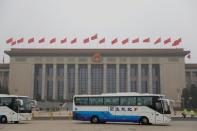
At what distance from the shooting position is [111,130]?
58.7ft

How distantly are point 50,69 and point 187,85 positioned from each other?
32.2 meters

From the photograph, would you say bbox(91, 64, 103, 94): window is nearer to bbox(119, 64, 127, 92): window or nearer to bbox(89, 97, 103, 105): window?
bbox(119, 64, 127, 92): window

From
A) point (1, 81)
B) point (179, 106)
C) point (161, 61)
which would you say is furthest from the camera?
point (1, 81)

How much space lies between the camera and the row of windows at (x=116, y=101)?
23.7m

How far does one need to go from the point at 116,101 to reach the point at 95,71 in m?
55.4

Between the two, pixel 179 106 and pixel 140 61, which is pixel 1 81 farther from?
pixel 179 106

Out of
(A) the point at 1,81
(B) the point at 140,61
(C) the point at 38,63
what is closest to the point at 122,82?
(B) the point at 140,61

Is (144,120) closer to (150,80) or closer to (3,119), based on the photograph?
(3,119)

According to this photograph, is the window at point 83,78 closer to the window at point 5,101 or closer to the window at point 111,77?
the window at point 111,77

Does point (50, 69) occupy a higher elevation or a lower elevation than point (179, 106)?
higher

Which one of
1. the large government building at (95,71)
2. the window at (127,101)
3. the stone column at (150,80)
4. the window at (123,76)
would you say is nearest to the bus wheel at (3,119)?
the window at (127,101)

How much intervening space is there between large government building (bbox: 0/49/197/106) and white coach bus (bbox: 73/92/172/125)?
50.1 meters

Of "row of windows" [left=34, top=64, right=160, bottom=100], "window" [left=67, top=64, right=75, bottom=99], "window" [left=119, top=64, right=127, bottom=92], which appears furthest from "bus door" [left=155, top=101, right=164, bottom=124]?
"window" [left=67, top=64, right=75, bottom=99]

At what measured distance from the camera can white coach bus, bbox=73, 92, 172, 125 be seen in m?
23.4
